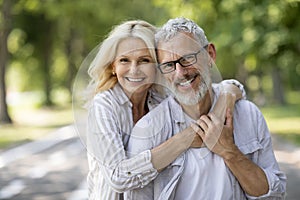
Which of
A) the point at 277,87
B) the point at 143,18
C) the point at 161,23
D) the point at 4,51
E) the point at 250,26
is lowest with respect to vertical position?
the point at 277,87

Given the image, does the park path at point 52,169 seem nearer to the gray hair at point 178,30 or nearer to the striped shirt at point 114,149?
the striped shirt at point 114,149

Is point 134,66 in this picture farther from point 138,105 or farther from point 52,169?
point 52,169

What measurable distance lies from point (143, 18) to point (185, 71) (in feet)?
88.1

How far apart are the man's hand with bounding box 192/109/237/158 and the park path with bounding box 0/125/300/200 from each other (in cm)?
662

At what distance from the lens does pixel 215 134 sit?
2.95 meters

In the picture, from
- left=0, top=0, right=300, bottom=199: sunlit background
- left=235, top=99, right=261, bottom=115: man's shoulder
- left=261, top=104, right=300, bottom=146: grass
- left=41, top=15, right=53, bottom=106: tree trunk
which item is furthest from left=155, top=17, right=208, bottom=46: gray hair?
left=41, top=15, right=53, bottom=106: tree trunk

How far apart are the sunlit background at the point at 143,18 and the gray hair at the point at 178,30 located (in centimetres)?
87

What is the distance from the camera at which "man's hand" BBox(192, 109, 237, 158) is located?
2.93 metres

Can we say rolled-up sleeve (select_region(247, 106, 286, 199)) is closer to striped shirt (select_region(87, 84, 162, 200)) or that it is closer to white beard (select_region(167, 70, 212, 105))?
white beard (select_region(167, 70, 212, 105))

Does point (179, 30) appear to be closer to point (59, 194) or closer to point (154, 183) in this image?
point (154, 183)

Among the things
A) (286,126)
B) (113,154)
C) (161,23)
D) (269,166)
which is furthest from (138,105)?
(286,126)

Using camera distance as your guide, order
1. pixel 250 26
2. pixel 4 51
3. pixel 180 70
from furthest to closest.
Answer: pixel 4 51, pixel 250 26, pixel 180 70

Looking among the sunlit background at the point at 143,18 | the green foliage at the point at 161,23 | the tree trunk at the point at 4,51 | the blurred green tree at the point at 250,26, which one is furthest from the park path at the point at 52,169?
the tree trunk at the point at 4,51

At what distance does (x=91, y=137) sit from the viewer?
118 inches
